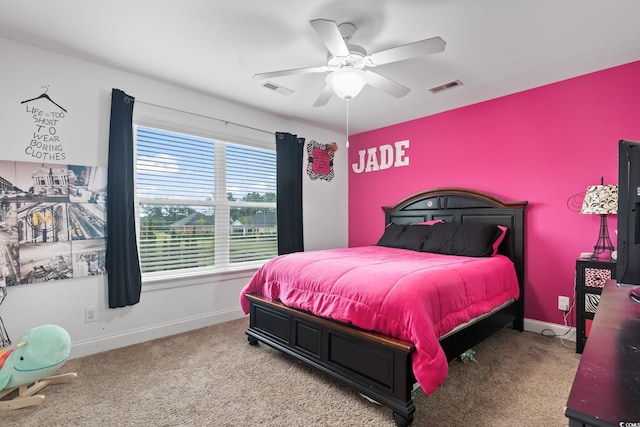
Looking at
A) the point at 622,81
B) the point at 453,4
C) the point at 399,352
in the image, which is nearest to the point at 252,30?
the point at 453,4

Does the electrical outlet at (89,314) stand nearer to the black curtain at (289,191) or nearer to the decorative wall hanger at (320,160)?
the black curtain at (289,191)

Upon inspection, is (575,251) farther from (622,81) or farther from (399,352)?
(399,352)

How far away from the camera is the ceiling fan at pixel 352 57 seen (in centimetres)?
173

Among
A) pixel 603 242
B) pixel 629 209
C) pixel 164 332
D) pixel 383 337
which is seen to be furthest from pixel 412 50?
pixel 164 332

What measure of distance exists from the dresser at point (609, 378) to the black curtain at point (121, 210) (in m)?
3.02

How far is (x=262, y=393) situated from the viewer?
2025 millimetres

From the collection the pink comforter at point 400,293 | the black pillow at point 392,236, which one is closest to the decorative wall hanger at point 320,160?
the black pillow at point 392,236

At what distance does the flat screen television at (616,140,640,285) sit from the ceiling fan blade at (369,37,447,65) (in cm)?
102

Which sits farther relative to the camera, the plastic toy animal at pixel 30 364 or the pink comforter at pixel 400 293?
the plastic toy animal at pixel 30 364

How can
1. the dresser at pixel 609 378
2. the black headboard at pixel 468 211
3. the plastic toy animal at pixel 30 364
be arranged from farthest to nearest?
the black headboard at pixel 468 211
the plastic toy animal at pixel 30 364
the dresser at pixel 609 378

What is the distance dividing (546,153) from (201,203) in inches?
135

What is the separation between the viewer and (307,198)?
429 centimetres

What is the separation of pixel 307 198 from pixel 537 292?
2.73 m

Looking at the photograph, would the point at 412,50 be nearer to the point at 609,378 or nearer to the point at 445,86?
the point at 445,86
